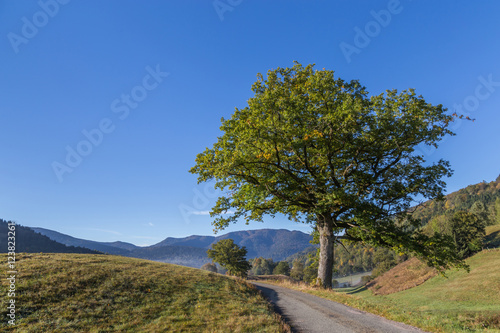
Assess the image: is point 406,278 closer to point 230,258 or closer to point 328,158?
point 230,258

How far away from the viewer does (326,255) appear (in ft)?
61.4

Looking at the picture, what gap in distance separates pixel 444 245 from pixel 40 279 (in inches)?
977

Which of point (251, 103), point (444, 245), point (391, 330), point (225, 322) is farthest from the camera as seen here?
point (251, 103)

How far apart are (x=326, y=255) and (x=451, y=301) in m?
28.6

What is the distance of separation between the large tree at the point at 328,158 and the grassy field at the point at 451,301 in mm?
4013

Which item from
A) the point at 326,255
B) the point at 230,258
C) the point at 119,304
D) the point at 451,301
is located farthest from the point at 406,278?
the point at 119,304

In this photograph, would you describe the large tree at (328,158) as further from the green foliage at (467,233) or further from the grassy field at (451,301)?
the green foliage at (467,233)

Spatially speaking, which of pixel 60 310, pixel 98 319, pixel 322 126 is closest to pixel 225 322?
pixel 98 319

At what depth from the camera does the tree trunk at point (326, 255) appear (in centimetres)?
1869

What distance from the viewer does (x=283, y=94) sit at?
16391 mm

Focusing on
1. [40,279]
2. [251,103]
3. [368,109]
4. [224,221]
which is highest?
[251,103]

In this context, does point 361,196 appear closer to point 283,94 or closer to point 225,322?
point 283,94

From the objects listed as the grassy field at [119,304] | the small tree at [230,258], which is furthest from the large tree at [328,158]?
the small tree at [230,258]

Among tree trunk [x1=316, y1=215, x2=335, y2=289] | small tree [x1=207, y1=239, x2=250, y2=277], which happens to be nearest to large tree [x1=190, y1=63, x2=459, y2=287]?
tree trunk [x1=316, y1=215, x2=335, y2=289]
